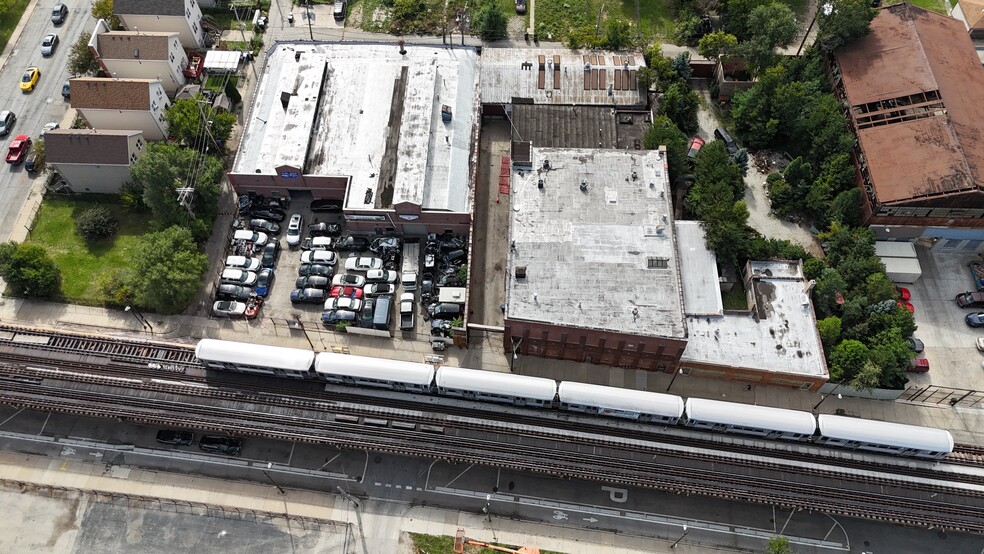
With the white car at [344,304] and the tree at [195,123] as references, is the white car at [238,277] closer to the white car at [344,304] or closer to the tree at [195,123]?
the white car at [344,304]

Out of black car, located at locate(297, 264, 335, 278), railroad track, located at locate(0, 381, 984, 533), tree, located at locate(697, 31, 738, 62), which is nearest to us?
railroad track, located at locate(0, 381, 984, 533)

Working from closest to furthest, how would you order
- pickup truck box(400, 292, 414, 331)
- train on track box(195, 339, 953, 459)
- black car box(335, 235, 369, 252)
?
train on track box(195, 339, 953, 459), pickup truck box(400, 292, 414, 331), black car box(335, 235, 369, 252)

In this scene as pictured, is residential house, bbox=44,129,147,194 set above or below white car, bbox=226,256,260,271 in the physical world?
above

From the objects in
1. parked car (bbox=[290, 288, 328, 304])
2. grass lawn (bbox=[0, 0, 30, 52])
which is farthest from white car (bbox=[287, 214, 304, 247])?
grass lawn (bbox=[0, 0, 30, 52])

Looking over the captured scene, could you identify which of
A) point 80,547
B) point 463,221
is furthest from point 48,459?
point 463,221

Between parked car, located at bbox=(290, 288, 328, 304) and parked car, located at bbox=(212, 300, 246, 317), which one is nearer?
Answer: parked car, located at bbox=(212, 300, 246, 317)

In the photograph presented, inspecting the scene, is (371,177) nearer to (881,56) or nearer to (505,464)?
(505,464)

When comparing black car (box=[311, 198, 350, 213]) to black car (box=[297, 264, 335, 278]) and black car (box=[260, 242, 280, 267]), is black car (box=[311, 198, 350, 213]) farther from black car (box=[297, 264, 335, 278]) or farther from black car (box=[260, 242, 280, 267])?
black car (box=[297, 264, 335, 278])
